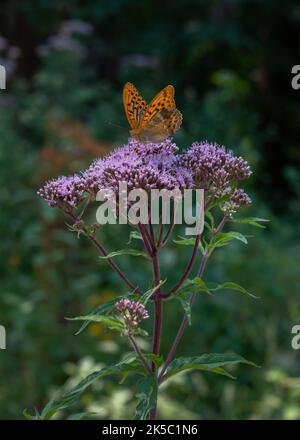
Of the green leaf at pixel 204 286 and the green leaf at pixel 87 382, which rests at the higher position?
the green leaf at pixel 204 286

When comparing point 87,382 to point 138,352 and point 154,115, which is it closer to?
point 138,352

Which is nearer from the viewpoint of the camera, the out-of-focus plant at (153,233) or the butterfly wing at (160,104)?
the out-of-focus plant at (153,233)

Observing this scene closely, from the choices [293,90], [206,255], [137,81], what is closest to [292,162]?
[293,90]

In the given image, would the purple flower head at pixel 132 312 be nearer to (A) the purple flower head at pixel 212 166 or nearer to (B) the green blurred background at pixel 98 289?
(A) the purple flower head at pixel 212 166

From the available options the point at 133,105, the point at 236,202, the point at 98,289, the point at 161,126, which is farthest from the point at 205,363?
the point at 98,289

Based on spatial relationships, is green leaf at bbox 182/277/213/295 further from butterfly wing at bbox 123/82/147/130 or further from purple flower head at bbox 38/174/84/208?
butterfly wing at bbox 123/82/147/130

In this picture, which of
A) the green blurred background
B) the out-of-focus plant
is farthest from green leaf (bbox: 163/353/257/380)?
the green blurred background

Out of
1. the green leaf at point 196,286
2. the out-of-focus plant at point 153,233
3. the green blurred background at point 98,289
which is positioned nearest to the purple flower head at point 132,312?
the out-of-focus plant at point 153,233
